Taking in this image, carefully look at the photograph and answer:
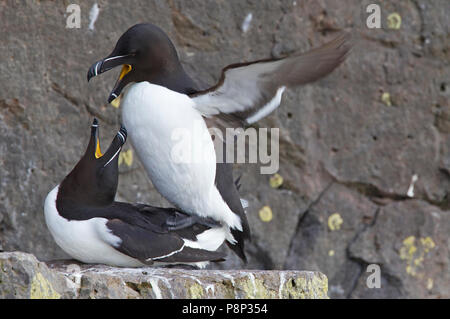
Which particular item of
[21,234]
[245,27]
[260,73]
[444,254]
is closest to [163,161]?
[260,73]

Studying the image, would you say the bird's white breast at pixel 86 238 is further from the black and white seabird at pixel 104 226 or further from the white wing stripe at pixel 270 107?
the white wing stripe at pixel 270 107

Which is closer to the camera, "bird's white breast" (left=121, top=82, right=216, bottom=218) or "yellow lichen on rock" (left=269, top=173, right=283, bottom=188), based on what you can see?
"bird's white breast" (left=121, top=82, right=216, bottom=218)

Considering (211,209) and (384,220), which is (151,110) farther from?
(384,220)

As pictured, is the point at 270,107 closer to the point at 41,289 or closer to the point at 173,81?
the point at 173,81

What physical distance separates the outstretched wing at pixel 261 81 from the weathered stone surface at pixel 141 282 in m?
0.54

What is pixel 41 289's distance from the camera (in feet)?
6.48

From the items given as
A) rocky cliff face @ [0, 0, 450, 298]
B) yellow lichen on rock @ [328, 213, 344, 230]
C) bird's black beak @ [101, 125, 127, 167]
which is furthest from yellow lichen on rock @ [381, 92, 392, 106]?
bird's black beak @ [101, 125, 127, 167]

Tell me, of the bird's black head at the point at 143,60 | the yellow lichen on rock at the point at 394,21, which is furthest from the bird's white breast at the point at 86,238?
the yellow lichen on rock at the point at 394,21

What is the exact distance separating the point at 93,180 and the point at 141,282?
1.63 feet

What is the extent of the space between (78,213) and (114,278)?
1.33 ft

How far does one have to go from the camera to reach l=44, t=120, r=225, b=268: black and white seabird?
2.54 metres

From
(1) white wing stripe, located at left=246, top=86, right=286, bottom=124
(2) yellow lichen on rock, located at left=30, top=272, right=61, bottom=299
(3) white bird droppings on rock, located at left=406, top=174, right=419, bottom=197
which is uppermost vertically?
(1) white wing stripe, located at left=246, top=86, right=286, bottom=124

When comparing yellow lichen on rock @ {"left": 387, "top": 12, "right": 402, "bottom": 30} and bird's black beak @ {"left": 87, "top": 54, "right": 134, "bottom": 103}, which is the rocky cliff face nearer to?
yellow lichen on rock @ {"left": 387, "top": 12, "right": 402, "bottom": 30}

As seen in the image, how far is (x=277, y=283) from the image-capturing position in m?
2.48
